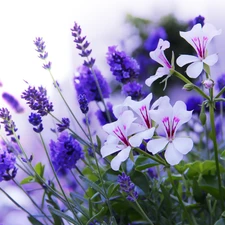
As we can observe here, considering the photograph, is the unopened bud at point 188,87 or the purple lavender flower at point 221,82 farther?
the purple lavender flower at point 221,82

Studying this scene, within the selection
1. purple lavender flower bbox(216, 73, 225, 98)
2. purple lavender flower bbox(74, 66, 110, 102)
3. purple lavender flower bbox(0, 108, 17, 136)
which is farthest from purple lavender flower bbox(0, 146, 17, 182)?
purple lavender flower bbox(216, 73, 225, 98)

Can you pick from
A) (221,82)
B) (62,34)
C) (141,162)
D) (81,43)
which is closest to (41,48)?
(81,43)

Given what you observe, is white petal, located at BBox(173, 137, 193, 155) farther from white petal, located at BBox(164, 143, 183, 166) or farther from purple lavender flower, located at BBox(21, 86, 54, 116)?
purple lavender flower, located at BBox(21, 86, 54, 116)

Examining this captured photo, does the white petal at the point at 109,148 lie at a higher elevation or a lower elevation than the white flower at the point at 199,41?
lower

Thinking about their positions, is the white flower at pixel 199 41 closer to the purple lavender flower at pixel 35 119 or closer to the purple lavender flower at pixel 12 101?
the purple lavender flower at pixel 35 119

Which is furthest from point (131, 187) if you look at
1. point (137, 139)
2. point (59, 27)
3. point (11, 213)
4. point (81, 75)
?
point (59, 27)

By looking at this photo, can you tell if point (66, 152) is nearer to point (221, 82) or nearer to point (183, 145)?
point (183, 145)

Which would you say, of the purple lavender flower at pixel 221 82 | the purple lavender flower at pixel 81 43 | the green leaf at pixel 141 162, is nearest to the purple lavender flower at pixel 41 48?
the purple lavender flower at pixel 81 43
